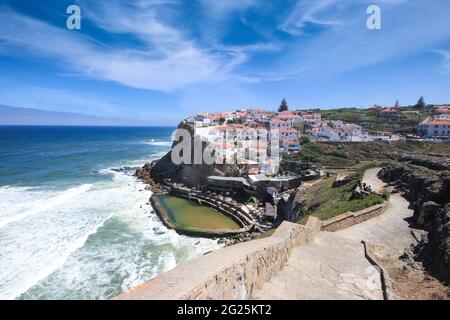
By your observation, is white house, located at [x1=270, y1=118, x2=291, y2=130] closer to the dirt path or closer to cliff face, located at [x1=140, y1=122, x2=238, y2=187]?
cliff face, located at [x1=140, y1=122, x2=238, y2=187]

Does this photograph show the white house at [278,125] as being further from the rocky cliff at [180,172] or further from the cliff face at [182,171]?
the rocky cliff at [180,172]

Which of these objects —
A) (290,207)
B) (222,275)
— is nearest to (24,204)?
(290,207)

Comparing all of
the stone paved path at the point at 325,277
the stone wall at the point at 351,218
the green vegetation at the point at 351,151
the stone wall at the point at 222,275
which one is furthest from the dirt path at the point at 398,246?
the green vegetation at the point at 351,151

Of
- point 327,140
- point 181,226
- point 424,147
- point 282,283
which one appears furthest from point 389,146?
point 282,283

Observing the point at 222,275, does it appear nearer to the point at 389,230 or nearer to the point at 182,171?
the point at 389,230

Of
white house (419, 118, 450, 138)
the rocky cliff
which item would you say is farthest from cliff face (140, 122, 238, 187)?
white house (419, 118, 450, 138)
